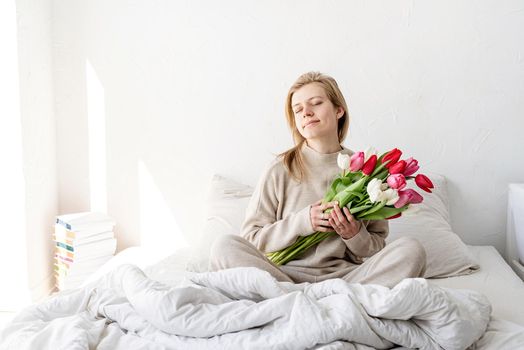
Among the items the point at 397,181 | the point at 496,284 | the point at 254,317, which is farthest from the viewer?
the point at 496,284

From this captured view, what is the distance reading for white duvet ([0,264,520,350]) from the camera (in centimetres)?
117

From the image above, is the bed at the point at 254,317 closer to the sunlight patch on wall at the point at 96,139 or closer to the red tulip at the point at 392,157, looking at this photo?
the red tulip at the point at 392,157

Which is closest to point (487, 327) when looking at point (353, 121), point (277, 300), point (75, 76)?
point (277, 300)

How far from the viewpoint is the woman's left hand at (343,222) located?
1.72 m

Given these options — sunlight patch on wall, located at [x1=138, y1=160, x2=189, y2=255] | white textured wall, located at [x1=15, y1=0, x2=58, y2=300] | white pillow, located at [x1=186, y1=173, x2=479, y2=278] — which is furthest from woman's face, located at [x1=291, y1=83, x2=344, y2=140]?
white textured wall, located at [x1=15, y1=0, x2=58, y2=300]

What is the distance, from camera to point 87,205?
288 centimetres

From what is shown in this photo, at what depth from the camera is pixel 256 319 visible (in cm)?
122

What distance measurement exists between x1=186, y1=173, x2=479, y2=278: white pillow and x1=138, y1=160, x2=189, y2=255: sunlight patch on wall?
1.08ft

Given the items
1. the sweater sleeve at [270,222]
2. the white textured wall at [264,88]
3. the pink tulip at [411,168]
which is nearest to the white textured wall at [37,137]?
Answer: the white textured wall at [264,88]

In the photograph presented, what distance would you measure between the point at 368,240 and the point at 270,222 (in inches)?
13.2

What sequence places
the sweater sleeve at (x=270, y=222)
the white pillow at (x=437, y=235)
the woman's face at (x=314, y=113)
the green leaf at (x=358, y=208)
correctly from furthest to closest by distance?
the white pillow at (x=437, y=235) < the woman's face at (x=314, y=113) < the sweater sleeve at (x=270, y=222) < the green leaf at (x=358, y=208)

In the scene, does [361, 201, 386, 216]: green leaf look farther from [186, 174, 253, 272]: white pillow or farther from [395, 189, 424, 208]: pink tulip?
[186, 174, 253, 272]: white pillow

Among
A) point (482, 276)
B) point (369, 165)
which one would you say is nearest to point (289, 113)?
point (369, 165)

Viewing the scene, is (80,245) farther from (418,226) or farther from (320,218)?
(418,226)
